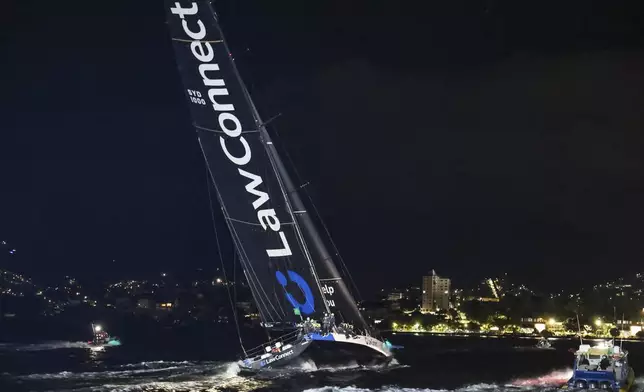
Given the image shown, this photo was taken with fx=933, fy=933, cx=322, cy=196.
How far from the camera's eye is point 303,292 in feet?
144

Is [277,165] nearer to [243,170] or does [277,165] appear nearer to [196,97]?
[243,170]

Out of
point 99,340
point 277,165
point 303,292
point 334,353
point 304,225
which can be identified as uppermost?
point 277,165

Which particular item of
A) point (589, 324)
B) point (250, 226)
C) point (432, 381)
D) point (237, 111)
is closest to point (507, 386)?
point (432, 381)

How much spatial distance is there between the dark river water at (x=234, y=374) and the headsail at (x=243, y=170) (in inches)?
129

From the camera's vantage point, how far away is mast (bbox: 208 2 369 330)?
4331 centimetres

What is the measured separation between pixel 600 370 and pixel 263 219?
18008mm

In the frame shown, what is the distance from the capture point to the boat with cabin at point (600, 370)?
45188 mm

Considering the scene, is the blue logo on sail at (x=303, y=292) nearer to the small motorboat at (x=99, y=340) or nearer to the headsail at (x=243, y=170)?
the headsail at (x=243, y=170)

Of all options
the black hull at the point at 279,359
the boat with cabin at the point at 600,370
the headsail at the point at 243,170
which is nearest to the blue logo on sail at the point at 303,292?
the headsail at the point at 243,170

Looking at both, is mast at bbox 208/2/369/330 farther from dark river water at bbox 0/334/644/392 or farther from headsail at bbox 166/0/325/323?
dark river water at bbox 0/334/644/392

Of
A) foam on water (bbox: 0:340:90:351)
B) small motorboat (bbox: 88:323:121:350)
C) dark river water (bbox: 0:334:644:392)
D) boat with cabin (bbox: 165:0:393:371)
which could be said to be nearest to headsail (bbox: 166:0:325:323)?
boat with cabin (bbox: 165:0:393:371)

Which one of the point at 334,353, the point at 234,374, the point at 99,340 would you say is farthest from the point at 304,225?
the point at 99,340

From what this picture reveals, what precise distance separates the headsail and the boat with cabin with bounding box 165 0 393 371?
46mm

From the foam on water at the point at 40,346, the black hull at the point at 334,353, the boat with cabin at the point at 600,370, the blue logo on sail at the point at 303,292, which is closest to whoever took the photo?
the black hull at the point at 334,353
